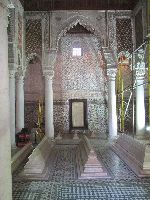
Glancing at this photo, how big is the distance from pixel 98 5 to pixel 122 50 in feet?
7.00

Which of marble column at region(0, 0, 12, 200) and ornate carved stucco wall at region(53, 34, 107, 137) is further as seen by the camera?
ornate carved stucco wall at region(53, 34, 107, 137)

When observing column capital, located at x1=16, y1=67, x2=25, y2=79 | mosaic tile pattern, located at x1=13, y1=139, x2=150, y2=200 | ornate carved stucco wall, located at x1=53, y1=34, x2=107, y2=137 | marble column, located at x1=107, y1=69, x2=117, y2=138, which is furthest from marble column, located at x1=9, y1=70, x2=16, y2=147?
ornate carved stucco wall, located at x1=53, y1=34, x2=107, y2=137

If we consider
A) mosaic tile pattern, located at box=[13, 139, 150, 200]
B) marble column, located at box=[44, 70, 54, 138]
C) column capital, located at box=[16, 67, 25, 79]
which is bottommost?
mosaic tile pattern, located at box=[13, 139, 150, 200]

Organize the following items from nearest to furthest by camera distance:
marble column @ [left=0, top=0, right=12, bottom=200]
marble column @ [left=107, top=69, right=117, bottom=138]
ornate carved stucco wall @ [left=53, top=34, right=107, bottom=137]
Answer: marble column @ [left=0, top=0, right=12, bottom=200], marble column @ [left=107, top=69, right=117, bottom=138], ornate carved stucco wall @ [left=53, top=34, right=107, bottom=137]

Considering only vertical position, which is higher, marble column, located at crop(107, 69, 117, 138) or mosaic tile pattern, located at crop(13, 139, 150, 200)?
marble column, located at crop(107, 69, 117, 138)

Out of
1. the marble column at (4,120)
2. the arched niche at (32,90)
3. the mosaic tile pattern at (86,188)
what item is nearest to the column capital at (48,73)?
the arched niche at (32,90)

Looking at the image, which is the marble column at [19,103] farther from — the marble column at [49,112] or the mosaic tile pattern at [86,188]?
the mosaic tile pattern at [86,188]

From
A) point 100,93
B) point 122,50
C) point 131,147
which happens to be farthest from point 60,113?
point 131,147

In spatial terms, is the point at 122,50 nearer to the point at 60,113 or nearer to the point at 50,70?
the point at 50,70

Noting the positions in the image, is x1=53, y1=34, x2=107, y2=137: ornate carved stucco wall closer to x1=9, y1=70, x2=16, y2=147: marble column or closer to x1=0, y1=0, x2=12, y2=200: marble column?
x1=9, y1=70, x2=16, y2=147: marble column

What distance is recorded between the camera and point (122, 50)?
12414 millimetres

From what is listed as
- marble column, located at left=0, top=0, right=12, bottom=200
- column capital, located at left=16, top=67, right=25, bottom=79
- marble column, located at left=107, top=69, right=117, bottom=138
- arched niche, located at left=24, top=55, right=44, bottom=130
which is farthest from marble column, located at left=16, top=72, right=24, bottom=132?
marble column, located at left=0, top=0, right=12, bottom=200

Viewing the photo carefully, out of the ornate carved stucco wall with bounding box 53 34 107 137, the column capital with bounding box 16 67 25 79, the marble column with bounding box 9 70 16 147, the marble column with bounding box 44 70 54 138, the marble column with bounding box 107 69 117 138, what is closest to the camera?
the marble column with bounding box 9 70 16 147

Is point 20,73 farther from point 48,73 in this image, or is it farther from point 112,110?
point 112,110
